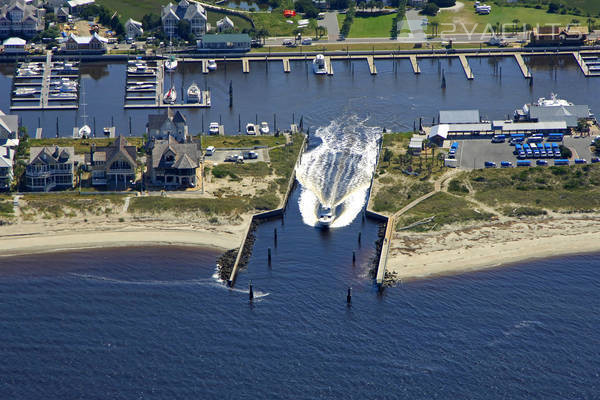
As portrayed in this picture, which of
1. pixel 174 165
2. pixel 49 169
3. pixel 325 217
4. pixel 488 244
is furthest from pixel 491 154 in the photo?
Result: pixel 49 169

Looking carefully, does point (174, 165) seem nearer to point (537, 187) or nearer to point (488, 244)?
point (488, 244)

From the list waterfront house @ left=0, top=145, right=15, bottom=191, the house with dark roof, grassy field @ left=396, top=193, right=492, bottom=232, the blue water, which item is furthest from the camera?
the house with dark roof

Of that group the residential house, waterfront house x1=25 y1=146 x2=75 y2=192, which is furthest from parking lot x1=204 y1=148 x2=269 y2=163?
waterfront house x1=25 y1=146 x2=75 y2=192

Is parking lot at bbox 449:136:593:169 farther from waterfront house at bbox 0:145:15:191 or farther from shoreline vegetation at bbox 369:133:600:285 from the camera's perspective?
waterfront house at bbox 0:145:15:191

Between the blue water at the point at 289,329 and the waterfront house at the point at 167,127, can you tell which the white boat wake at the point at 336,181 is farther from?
the waterfront house at the point at 167,127

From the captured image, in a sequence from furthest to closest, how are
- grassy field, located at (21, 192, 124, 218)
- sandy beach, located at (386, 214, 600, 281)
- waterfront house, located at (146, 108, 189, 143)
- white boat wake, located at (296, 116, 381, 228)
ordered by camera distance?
1. waterfront house, located at (146, 108, 189, 143)
2. white boat wake, located at (296, 116, 381, 228)
3. grassy field, located at (21, 192, 124, 218)
4. sandy beach, located at (386, 214, 600, 281)

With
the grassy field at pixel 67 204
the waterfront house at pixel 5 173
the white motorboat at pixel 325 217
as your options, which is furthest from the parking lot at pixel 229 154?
the waterfront house at pixel 5 173
